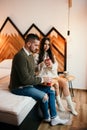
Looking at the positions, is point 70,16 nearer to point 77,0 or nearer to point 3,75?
point 77,0

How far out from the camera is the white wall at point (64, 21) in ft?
11.9

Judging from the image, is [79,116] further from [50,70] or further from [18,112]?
[18,112]

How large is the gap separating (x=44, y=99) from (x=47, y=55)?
105cm

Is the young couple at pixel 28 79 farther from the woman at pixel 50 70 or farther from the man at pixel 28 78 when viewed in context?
the woman at pixel 50 70

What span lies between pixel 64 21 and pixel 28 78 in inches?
82.6

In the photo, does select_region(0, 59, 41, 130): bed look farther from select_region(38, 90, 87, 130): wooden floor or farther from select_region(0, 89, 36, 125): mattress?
select_region(38, 90, 87, 130): wooden floor

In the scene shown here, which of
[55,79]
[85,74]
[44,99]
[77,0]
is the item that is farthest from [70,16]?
[44,99]

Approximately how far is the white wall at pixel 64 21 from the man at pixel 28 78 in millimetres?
1673

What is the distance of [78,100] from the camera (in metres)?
3.27

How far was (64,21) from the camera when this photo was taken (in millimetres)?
3721

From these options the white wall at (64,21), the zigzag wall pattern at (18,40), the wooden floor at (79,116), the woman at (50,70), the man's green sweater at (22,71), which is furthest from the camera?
the zigzag wall pattern at (18,40)

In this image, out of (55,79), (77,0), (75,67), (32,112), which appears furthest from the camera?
(75,67)

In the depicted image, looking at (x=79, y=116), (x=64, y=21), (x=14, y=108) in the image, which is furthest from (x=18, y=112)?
(x=64, y=21)

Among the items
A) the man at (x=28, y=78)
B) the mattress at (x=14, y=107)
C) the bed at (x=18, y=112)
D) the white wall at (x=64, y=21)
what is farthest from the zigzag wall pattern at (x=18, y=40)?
the mattress at (x=14, y=107)
